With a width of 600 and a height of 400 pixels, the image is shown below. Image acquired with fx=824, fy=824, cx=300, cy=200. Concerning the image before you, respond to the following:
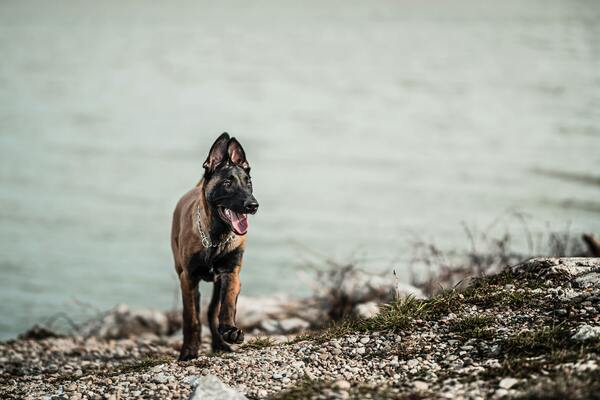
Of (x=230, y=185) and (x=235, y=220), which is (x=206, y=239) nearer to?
(x=235, y=220)

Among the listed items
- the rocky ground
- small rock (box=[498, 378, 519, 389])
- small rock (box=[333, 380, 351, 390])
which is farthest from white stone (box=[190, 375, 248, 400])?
small rock (box=[498, 378, 519, 389])

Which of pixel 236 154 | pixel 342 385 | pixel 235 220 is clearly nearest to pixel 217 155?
pixel 236 154

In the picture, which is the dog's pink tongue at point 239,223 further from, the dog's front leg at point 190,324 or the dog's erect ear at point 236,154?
the dog's front leg at point 190,324

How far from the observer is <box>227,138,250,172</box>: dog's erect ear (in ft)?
25.7

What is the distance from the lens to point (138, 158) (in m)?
27.7

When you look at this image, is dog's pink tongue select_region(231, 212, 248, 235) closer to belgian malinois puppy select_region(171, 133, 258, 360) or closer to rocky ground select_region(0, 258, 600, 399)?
belgian malinois puppy select_region(171, 133, 258, 360)

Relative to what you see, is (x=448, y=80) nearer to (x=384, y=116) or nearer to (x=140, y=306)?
(x=384, y=116)

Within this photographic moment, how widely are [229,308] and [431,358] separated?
2.15 m

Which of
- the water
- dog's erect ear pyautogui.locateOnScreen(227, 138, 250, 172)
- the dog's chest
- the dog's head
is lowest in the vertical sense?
the dog's chest

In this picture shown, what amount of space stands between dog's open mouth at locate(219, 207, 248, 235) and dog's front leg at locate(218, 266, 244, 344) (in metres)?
0.66

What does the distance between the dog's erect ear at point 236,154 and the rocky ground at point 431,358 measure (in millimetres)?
1760

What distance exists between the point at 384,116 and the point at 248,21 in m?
25.9

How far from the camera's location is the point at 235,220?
300 inches

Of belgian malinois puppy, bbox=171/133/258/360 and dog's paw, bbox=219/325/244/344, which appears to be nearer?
belgian malinois puppy, bbox=171/133/258/360
